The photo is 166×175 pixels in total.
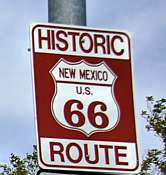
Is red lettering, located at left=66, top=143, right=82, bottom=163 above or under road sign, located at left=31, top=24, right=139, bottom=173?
under

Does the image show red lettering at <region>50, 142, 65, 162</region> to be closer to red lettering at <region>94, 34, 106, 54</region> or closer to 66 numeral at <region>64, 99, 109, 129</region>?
66 numeral at <region>64, 99, 109, 129</region>

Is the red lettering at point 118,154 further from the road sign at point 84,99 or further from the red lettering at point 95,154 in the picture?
the red lettering at point 95,154

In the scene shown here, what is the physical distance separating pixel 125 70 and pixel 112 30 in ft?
0.77

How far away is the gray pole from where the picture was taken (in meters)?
4.34

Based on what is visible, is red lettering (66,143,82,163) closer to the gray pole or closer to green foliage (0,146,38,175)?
the gray pole

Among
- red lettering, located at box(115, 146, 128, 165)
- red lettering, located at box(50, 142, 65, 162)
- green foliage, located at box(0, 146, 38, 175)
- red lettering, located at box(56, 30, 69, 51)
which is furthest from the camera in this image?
green foliage, located at box(0, 146, 38, 175)

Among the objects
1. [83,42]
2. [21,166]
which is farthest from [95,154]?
[21,166]

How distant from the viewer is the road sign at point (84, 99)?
404 cm

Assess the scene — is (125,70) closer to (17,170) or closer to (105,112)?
(105,112)

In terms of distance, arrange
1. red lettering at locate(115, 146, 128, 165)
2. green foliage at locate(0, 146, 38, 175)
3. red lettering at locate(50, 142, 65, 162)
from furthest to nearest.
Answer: green foliage at locate(0, 146, 38, 175) < red lettering at locate(115, 146, 128, 165) < red lettering at locate(50, 142, 65, 162)

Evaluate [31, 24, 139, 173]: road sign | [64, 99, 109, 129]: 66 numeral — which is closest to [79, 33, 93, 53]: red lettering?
[31, 24, 139, 173]: road sign

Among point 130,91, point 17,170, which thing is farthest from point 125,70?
point 17,170

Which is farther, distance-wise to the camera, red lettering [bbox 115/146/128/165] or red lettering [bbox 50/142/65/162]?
red lettering [bbox 115/146/128/165]

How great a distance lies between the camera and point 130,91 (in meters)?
4.28
